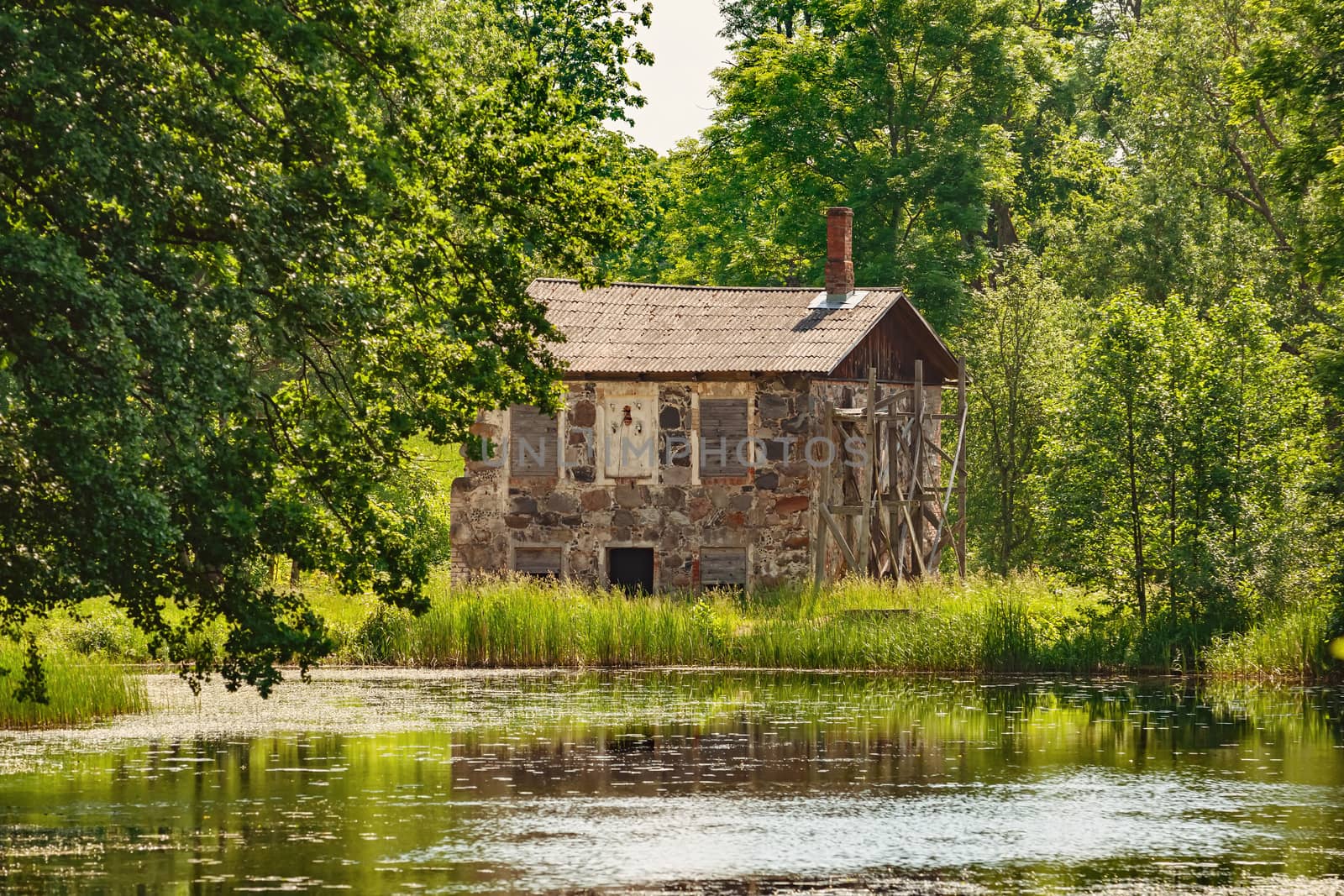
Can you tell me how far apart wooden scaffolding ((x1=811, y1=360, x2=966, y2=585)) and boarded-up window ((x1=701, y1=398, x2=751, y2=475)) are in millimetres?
1419

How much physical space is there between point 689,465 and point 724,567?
6.39ft

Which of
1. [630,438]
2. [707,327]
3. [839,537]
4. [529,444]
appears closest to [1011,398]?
[707,327]

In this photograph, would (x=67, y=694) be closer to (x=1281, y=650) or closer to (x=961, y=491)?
(x=1281, y=650)

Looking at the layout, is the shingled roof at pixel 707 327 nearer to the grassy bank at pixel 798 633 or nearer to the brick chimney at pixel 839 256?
the brick chimney at pixel 839 256

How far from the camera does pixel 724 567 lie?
113 feet

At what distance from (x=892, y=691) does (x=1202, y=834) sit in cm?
1018

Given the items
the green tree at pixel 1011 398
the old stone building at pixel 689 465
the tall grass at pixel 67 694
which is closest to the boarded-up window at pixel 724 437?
the old stone building at pixel 689 465

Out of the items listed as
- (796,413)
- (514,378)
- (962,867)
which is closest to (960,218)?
(796,413)

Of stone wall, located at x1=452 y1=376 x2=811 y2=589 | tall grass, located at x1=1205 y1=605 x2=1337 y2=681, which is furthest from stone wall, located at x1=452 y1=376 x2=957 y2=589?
tall grass, located at x1=1205 y1=605 x2=1337 y2=681

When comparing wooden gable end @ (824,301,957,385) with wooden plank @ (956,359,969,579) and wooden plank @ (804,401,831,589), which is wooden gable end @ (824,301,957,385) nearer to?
wooden plank @ (956,359,969,579)

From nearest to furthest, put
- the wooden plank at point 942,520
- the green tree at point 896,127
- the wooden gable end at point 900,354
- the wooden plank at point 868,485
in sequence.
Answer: the wooden plank at point 868,485, the wooden gable end at point 900,354, the wooden plank at point 942,520, the green tree at point 896,127

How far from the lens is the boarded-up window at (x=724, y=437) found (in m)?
34.4

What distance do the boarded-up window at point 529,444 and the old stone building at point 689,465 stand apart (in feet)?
0.07

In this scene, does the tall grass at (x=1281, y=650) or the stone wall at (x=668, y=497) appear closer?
the tall grass at (x=1281, y=650)
